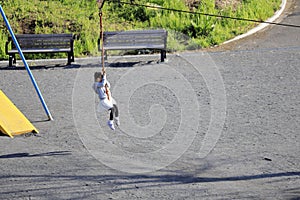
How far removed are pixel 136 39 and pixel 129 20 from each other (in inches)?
95.2

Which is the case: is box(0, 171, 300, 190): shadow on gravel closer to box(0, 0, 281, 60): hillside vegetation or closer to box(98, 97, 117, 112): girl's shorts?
box(98, 97, 117, 112): girl's shorts

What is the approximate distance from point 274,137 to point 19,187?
3.96 m

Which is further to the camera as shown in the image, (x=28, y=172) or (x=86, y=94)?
(x=86, y=94)

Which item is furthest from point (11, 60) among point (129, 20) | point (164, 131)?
point (164, 131)

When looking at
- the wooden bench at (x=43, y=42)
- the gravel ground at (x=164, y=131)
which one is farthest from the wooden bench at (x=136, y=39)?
the wooden bench at (x=43, y=42)

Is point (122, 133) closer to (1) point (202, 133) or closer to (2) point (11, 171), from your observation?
(1) point (202, 133)

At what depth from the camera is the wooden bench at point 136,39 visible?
15.1m

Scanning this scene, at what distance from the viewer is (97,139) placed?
391 inches

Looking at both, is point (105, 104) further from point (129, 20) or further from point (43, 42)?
point (129, 20)

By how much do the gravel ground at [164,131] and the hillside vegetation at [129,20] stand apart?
1.08 meters

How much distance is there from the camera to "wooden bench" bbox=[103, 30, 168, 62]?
1513 cm

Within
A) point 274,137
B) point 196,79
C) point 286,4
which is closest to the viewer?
point 274,137

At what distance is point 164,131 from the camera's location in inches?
407

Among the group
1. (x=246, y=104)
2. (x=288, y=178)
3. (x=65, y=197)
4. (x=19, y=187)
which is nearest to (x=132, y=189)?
(x=65, y=197)
